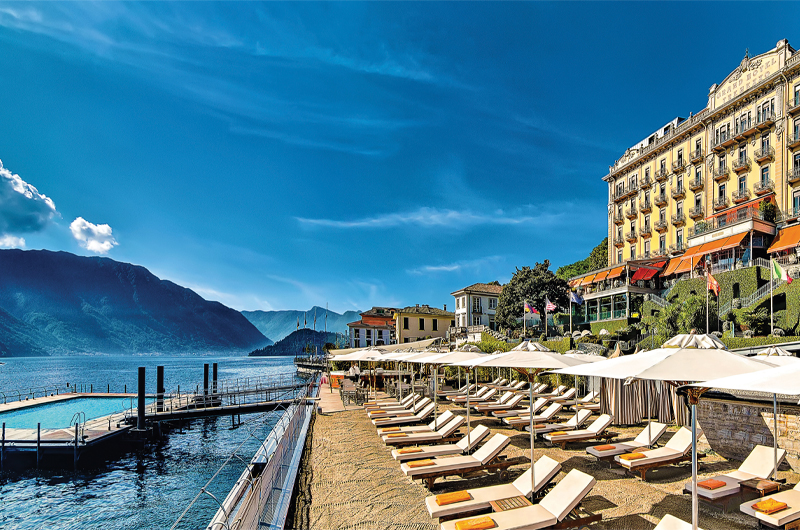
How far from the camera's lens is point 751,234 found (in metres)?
29.6

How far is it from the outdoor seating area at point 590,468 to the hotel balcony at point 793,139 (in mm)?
28663

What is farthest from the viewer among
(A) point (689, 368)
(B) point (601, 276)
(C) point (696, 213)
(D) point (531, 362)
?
(B) point (601, 276)

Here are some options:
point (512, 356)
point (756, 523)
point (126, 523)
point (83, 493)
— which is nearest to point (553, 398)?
point (512, 356)

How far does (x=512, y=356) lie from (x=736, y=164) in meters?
34.6

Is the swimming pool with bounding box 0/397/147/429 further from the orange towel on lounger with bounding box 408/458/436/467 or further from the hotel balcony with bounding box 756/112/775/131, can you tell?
the hotel balcony with bounding box 756/112/775/131

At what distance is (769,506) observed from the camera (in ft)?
17.6

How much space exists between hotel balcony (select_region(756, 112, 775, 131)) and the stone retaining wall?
103 feet

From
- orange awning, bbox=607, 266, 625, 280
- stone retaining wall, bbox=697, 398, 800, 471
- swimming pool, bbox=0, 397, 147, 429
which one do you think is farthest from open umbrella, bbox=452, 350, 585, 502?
orange awning, bbox=607, 266, 625, 280

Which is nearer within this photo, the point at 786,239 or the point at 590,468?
the point at 590,468

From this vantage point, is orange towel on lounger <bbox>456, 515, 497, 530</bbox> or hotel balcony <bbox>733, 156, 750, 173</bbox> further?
hotel balcony <bbox>733, 156, 750, 173</bbox>

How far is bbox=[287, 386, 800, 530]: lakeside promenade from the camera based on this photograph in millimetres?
6355

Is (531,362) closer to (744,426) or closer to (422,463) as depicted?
(422,463)

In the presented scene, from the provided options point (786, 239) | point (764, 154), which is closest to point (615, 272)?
point (786, 239)

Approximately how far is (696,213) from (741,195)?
3781 mm
